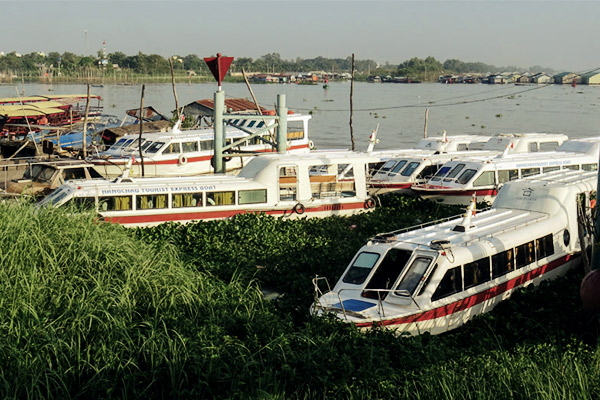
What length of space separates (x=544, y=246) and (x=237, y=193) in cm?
836

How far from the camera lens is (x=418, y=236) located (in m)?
13.5

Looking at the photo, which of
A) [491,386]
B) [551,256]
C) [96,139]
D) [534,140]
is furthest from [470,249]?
[96,139]

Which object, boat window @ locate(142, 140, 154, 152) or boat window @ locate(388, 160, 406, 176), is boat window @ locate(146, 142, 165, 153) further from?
boat window @ locate(388, 160, 406, 176)

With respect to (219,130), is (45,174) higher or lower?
lower

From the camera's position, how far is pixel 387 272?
12.8 m

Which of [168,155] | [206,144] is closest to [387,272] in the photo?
[168,155]

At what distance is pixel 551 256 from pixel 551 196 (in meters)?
1.39

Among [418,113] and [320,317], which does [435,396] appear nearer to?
[320,317]

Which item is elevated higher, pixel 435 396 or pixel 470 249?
pixel 470 249

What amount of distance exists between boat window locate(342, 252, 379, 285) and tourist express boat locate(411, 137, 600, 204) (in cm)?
1061

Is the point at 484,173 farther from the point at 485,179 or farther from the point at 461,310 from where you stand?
the point at 461,310

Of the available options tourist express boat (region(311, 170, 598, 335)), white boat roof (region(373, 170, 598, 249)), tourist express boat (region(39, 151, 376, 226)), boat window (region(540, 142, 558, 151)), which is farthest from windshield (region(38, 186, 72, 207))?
boat window (region(540, 142, 558, 151))

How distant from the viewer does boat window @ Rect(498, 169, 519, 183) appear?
23562 mm

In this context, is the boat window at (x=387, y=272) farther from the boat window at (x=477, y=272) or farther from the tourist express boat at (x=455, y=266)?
the boat window at (x=477, y=272)
